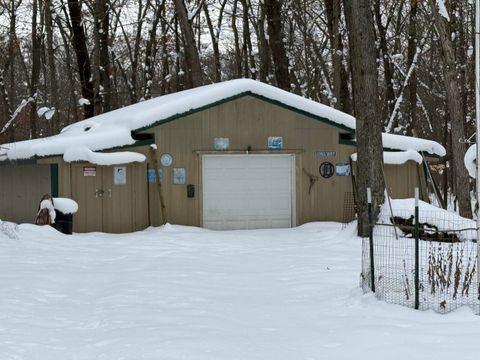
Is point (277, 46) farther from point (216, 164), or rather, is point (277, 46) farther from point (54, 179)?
point (54, 179)

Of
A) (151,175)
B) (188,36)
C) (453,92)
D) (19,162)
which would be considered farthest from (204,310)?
(188,36)

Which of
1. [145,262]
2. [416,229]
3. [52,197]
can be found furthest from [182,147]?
[416,229]

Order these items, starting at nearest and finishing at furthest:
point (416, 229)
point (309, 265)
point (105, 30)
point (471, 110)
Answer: point (416, 229) < point (309, 265) < point (105, 30) < point (471, 110)

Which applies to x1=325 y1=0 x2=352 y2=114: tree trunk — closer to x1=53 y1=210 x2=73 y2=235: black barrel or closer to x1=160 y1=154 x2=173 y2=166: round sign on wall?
x1=160 y1=154 x2=173 y2=166: round sign on wall

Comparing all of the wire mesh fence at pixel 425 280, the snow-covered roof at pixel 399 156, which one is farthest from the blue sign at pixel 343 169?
the wire mesh fence at pixel 425 280

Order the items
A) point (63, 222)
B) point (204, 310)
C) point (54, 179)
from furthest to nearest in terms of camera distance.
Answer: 1. point (54, 179)
2. point (63, 222)
3. point (204, 310)

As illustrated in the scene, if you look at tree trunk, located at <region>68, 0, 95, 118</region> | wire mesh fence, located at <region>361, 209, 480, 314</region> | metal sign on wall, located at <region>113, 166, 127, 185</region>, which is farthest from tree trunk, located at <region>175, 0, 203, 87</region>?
wire mesh fence, located at <region>361, 209, 480, 314</region>

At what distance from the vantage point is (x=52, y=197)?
17.0 metres

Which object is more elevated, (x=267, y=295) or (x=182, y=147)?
(x=182, y=147)

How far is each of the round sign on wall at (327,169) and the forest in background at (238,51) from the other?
235 inches

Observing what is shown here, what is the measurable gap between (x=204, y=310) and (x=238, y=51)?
27.3 metres

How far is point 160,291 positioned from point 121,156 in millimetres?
8561

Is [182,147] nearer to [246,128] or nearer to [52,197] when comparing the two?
[246,128]

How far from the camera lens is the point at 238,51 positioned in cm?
3416
